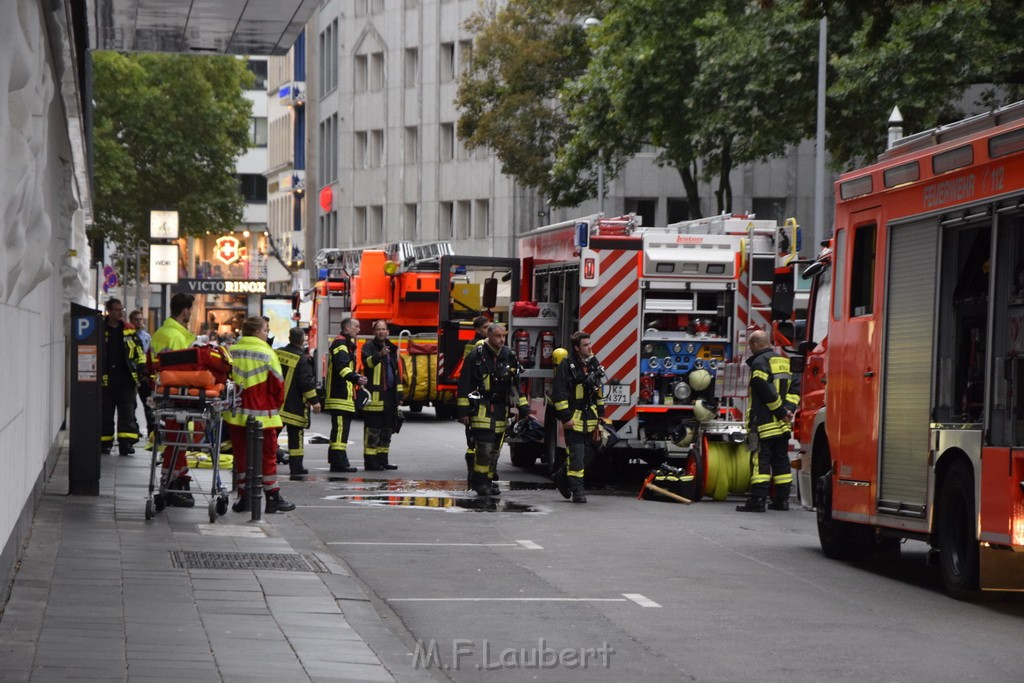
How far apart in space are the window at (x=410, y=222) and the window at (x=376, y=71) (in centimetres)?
502

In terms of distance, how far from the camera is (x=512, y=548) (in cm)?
1340

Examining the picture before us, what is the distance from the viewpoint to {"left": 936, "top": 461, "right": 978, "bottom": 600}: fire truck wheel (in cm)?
1035

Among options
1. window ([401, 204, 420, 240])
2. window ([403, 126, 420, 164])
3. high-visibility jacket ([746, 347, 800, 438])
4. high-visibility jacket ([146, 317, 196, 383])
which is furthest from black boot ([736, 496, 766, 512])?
window ([403, 126, 420, 164])

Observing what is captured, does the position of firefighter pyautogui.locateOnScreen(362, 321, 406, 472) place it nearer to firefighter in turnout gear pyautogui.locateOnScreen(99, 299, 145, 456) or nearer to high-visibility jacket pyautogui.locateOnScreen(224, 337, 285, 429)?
firefighter in turnout gear pyautogui.locateOnScreen(99, 299, 145, 456)

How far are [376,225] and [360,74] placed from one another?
19.7ft

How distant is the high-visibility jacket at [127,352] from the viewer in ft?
71.0

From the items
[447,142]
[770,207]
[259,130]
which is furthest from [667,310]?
[259,130]

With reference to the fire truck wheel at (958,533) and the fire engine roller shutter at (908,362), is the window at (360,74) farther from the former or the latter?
the fire truck wheel at (958,533)

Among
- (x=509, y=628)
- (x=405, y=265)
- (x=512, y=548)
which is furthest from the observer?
(x=405, y=265)

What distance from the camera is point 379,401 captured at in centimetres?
2106

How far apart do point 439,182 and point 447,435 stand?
37621 mm

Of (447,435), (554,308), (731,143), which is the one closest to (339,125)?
(731,143)

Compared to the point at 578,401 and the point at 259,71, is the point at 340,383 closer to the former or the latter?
the point at 578,401

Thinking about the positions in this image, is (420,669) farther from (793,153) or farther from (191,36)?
(793,153)
